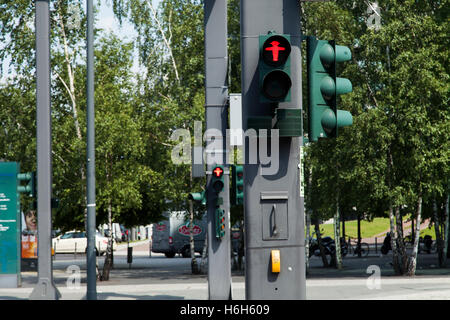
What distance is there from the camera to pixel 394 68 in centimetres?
2492

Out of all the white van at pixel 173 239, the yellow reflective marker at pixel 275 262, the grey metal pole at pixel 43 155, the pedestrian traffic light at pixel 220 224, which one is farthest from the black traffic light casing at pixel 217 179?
the white van at pixel 173 239

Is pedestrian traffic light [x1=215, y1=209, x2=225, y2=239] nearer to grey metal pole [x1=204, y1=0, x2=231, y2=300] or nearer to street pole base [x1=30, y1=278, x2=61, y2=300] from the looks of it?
grey metal pole [x1=204, y1=0, x2=231, y2=300]

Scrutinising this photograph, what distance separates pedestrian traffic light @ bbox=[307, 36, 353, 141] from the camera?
22.3 feet

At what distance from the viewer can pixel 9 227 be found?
50.0ft

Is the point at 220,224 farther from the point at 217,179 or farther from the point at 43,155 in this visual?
the point at 43,155

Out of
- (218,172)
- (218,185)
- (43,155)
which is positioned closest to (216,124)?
(218,172)

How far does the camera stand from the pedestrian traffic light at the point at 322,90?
22.3ft

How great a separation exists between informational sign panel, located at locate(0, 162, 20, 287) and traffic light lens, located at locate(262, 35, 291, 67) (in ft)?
32.1

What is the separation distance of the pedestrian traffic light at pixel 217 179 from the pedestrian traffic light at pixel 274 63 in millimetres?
8322

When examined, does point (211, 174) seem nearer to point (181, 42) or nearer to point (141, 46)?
point (181, 42)

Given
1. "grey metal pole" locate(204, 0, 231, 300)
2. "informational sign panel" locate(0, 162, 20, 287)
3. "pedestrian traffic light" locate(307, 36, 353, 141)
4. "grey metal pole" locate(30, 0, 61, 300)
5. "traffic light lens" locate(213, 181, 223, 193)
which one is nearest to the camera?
"pedestrian traffic light" locate(307, 36, 353, 141)

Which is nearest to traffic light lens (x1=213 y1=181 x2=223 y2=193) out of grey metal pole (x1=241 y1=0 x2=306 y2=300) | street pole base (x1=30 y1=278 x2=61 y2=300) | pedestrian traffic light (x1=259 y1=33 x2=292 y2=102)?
street pole base (x1=30 y1=278 x2=61 y2=300)

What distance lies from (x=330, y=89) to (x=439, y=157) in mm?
18344
